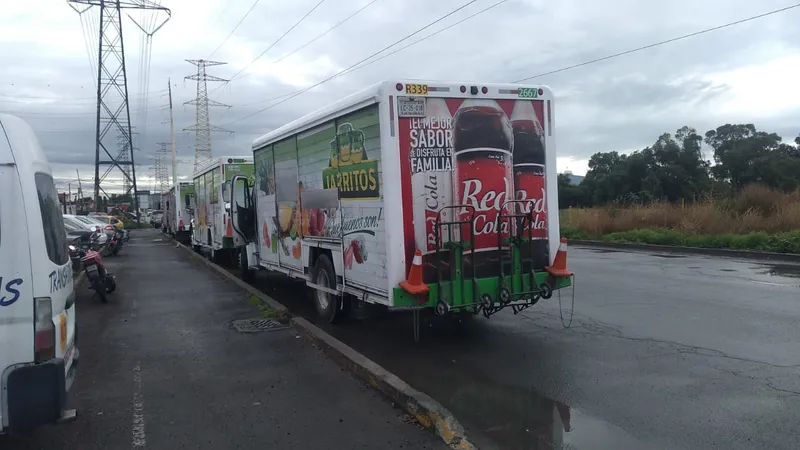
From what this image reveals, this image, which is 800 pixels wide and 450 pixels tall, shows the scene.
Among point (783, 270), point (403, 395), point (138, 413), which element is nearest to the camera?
point (403, 395)

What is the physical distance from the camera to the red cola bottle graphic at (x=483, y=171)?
721 cm

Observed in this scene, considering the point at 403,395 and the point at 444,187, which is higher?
the point at 444,187

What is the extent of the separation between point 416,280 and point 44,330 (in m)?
3.76

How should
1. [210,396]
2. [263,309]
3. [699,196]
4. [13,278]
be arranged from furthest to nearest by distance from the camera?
[699,196]
[263,309]
[210,396]
[13,278]

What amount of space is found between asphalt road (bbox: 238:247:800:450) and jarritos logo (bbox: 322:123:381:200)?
6.36 ft

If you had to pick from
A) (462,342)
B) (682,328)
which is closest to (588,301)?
(682,328)

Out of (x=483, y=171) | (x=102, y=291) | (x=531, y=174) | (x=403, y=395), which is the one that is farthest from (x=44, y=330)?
(x=102, y=291)

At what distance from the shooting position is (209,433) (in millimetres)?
5000

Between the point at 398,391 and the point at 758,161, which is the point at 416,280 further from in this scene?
the point at 758,161

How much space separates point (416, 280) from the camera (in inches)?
270

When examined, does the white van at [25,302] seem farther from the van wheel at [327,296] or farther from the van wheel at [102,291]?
the van wheel at [102,291]

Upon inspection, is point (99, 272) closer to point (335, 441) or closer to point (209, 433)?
point (209, 433)

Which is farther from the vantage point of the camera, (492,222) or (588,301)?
(588,301)

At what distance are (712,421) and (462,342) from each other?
3.34 meters
